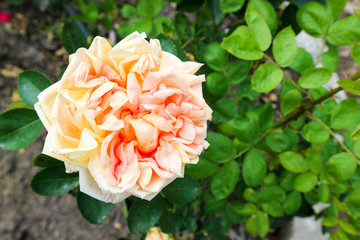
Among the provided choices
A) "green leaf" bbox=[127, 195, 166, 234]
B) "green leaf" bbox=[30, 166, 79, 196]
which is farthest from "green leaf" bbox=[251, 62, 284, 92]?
"green leaf" bbox=[30, 166, 79, 196]

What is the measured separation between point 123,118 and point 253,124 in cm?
53

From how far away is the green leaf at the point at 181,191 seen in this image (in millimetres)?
870

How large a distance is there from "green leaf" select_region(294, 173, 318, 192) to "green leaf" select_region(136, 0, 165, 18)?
2.75ft

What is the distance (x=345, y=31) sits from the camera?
90cm

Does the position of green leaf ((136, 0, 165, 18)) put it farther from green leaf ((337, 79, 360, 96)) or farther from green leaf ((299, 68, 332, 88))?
green leaf ((337, 79, 360, 96))

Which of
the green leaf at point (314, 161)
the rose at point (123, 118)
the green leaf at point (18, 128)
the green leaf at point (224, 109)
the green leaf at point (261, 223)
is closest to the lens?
the rose at point (123, 118)

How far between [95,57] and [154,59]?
0.12 m

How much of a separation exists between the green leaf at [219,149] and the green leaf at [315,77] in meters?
0.29

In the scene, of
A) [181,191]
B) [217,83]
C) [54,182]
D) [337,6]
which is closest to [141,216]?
[181,191]

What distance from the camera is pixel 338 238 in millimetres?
931

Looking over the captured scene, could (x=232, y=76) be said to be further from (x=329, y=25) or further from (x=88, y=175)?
(x=88, y=175)

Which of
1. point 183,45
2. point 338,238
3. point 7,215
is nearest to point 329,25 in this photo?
point 183,45

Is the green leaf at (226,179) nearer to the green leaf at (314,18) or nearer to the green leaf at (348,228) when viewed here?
the green leaf at (348,228)

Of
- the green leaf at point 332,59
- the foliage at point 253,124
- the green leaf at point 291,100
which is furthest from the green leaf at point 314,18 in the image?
the green leaf at point 291,100
